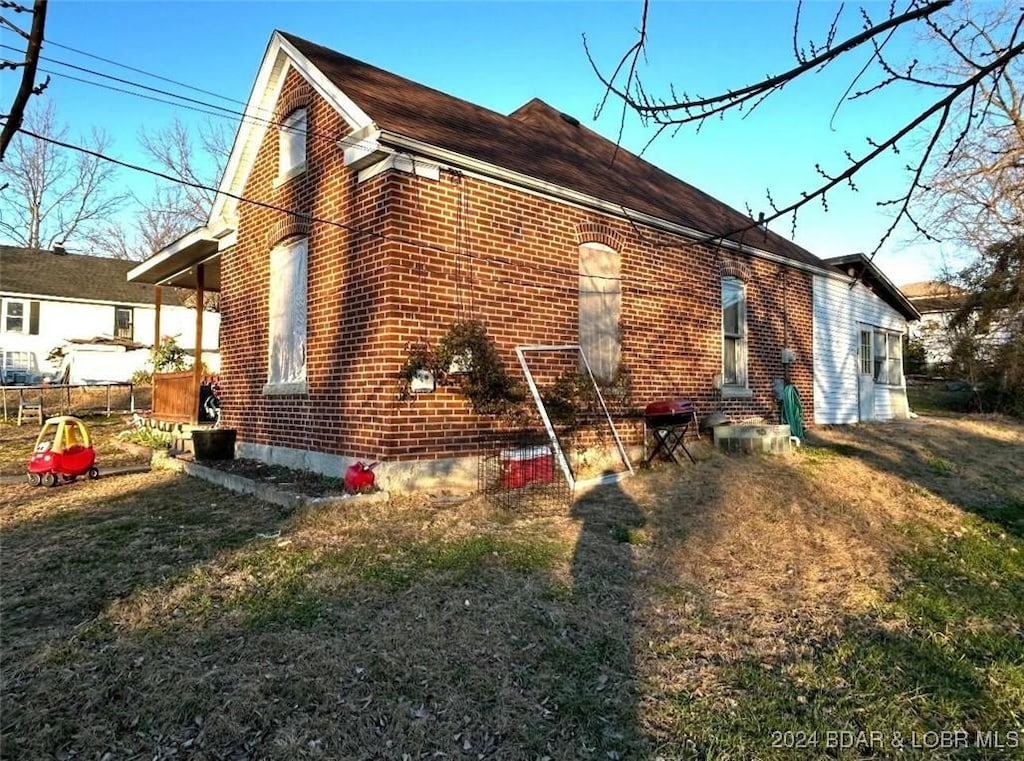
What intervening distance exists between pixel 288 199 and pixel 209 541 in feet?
17.7

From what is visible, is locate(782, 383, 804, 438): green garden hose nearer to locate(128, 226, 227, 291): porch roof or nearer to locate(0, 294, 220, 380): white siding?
locate(128, 226, 227, 291): porch roof

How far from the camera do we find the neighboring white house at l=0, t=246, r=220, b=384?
2806 centimetres

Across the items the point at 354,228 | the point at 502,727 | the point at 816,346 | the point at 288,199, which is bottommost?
the point at 502,727

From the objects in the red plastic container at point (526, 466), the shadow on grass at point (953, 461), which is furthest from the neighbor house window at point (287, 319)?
the shadow on grass at point (953, 461)

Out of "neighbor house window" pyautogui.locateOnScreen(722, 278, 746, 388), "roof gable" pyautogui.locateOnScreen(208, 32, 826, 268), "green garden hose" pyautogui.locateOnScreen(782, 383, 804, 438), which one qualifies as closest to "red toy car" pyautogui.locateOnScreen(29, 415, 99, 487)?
"roof gable" pyautogui.locateOnScreen(208, 32, 826, 268)

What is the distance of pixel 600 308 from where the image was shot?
935cm

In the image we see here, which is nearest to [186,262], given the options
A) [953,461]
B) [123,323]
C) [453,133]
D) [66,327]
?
[453,133]

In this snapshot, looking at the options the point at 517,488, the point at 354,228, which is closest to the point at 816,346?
the point at 517,488

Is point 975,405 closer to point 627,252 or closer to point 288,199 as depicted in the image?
point 627,252

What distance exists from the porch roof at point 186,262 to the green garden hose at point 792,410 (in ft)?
35.1

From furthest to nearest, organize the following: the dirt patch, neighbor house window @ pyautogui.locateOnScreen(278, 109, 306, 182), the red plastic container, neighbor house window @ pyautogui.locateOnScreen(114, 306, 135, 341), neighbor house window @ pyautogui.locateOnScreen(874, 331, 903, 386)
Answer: neighbor house window @ pyautogui.locateOnScreen(114, 306, 135, 341) < neighbor house window @ pyautogui.locateOnScreen(874, 331, 903, 386) < neighbor house window @ pyautogui.locateOnScreen(278, 109, 306, 182) < the red plastic container < the dirt patch

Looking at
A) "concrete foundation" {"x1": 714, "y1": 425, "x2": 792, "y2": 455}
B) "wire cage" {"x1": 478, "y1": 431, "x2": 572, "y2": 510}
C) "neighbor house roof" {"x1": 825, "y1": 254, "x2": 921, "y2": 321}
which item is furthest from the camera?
"neighbor house roof" {"x1": 825, "y1": 254, "x2": 921, "y2": 321}

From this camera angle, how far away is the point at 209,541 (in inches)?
227

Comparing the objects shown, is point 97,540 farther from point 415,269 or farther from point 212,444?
point 415,269
